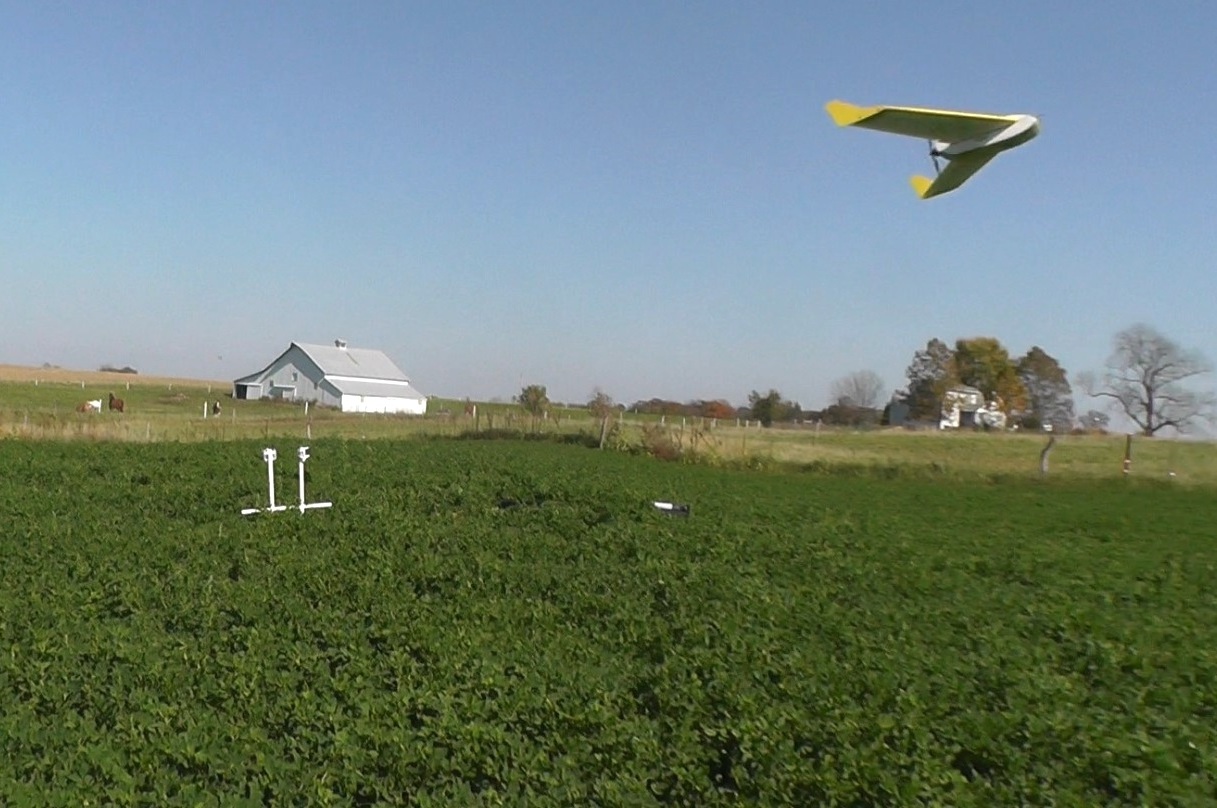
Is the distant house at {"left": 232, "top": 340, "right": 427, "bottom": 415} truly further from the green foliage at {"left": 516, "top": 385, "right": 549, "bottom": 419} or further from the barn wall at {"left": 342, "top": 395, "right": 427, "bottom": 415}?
the green foliage at {"left": 516, "top": 385, "right": 549, "bottom": 419}

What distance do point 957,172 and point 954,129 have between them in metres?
0.59

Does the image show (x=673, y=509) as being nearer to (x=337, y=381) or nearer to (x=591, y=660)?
(x=591, y=660)

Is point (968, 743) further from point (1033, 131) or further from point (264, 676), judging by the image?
point (264, 676)

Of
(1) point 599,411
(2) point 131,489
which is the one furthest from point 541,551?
(1) point 599,411

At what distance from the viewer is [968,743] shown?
5.83 metres

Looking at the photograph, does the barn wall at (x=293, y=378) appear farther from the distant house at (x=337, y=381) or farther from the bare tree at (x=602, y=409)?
the bare tree at (x=602, y=409)

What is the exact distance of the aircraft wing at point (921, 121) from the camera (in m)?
5.91

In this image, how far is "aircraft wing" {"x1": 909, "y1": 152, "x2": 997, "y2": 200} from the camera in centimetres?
663

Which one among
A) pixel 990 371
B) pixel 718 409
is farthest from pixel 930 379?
pixel 718 409

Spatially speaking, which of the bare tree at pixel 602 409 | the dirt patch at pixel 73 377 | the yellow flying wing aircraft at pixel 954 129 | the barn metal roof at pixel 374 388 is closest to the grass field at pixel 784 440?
the bare tree at pixel 602 409

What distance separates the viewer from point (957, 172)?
6.86 meters

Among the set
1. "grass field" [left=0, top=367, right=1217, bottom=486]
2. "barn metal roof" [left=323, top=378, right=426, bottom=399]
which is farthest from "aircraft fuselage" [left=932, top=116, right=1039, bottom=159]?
"barn metal roof" [left=323, top=378, right=426, bottom=399]

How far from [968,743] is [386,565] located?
23.8 feet

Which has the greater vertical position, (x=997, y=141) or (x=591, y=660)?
(x=997, y=141)
